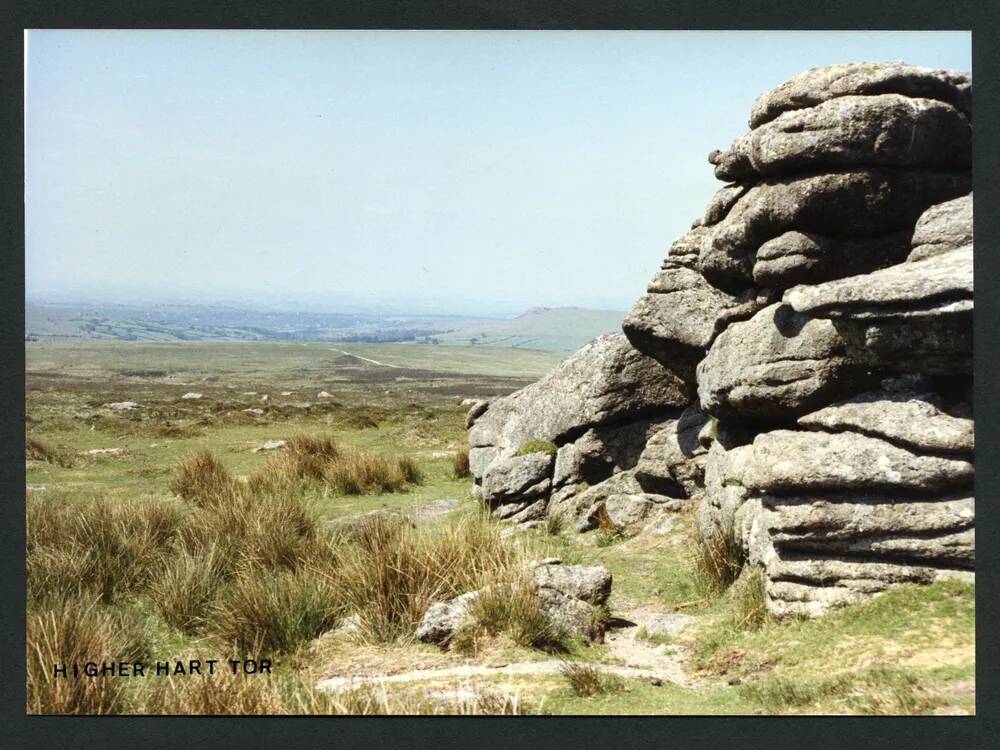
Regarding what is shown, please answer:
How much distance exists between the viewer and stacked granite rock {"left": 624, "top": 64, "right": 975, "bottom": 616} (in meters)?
8.94

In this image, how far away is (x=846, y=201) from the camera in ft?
33.8

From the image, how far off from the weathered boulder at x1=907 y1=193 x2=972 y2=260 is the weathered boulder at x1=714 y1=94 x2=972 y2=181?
658 millimetres

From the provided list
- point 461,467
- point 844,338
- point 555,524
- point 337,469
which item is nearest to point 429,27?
point 844,338

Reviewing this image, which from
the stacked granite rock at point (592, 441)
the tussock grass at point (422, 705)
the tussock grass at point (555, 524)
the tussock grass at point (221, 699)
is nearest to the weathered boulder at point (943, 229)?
the stacked granite rock at point (592, 441)

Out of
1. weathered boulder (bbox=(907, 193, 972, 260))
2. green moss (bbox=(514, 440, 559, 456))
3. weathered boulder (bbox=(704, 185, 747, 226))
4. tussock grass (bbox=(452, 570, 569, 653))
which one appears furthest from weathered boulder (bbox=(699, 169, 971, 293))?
green moss (bbox=(514, 440, 559, 456))

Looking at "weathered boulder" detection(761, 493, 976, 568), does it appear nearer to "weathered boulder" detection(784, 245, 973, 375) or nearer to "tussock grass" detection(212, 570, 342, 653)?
"weathered boulder" detection(784, 245, 973, 375)

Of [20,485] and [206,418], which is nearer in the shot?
[20,485]

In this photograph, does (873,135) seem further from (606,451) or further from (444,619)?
(444,619)

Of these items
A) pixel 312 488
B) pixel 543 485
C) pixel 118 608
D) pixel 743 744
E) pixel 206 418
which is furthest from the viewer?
pixel 206 418

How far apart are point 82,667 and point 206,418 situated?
2755cm

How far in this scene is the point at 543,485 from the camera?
15578 millimetres

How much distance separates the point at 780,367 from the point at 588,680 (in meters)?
4.29

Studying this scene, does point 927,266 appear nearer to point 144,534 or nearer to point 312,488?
point 144,534

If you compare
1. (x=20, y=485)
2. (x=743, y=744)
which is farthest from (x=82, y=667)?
(x=743, y=744)
